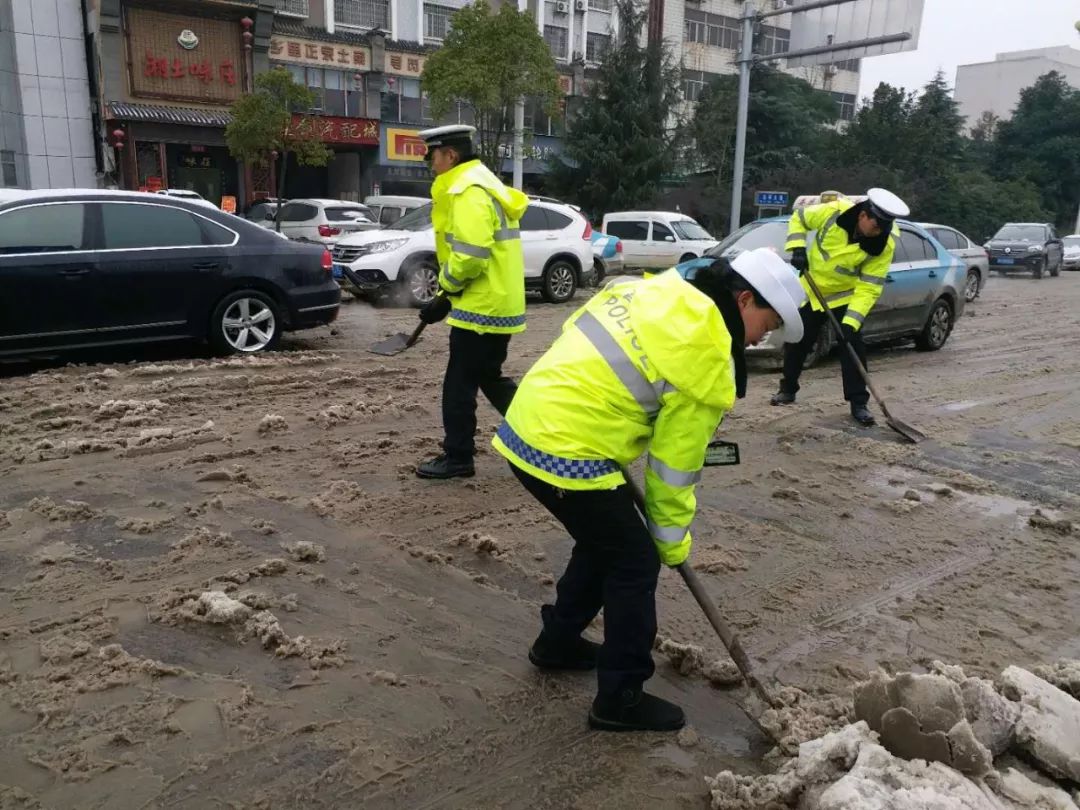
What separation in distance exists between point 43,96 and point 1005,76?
214 ft

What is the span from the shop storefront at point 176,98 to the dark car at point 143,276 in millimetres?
19733

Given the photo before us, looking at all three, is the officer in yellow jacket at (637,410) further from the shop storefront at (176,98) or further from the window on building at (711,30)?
the window on building at (711,30)

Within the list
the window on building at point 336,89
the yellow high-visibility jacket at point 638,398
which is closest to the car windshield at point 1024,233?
the window on building at point 336,89

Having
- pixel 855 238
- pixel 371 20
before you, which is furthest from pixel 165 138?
pixel 855 238

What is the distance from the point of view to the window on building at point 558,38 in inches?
1457

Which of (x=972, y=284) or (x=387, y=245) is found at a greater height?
(x=387, y=245)

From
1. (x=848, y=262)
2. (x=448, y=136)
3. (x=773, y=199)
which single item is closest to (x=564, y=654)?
(x=448, y=136)

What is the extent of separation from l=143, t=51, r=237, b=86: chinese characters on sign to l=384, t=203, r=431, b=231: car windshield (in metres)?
18.4

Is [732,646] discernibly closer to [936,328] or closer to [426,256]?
[936,328]

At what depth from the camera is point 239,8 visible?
2803 centimetres

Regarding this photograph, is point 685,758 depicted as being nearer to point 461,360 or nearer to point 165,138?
point 461,360

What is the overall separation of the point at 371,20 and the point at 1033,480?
104 feet

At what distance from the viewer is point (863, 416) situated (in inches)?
272

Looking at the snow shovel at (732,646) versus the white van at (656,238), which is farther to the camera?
the white van at (656,238)
